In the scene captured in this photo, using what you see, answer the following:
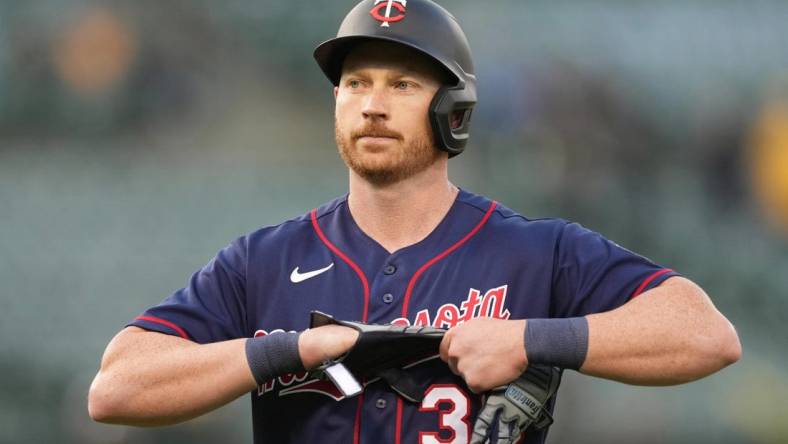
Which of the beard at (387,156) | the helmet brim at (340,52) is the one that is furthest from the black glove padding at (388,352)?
the helmet brim at (340,52)

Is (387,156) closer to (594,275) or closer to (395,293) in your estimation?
(395,293)

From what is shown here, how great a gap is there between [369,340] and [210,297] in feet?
1.51

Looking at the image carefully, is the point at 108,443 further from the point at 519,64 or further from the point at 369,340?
the point at 369,340

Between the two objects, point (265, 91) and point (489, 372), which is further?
point (265, 91)

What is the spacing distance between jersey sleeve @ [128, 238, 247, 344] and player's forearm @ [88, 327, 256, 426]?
4.1 inches

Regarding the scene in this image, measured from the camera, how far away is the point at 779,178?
8.12m

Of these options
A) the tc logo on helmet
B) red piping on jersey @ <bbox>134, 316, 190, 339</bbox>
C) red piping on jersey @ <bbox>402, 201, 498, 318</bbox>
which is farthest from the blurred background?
the tc logo on helmet

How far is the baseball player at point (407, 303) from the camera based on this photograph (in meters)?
2.63

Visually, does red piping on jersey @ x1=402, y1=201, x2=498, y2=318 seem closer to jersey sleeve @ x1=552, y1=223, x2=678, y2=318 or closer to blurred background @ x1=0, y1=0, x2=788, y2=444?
jersey sleeve @ x1=552, y1=223, x2=678, y2=318

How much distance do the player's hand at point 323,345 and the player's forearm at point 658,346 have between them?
51cm

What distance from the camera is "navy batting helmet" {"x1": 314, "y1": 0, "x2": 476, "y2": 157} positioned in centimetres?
289

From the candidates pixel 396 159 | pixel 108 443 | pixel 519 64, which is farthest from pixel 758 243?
pixel 396 159

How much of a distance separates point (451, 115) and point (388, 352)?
61 cm

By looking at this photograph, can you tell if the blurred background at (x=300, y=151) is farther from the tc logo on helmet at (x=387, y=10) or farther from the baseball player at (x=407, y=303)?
the tc logo on helmet at (x=387, y=10)
